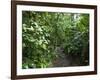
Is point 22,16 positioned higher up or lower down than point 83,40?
higher up

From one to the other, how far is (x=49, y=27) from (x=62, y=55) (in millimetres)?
357

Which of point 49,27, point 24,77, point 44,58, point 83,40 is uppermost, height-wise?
point 49,27

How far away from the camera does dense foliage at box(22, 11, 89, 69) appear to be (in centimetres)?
218

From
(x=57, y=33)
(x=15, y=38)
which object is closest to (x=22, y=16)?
(x=15, y=38)

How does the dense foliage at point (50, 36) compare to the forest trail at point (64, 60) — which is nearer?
the dense foliage at point (50, 36)

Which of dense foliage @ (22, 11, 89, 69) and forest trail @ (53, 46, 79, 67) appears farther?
forest trail @ (53, 46, 79, 67)

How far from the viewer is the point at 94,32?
2.39 m

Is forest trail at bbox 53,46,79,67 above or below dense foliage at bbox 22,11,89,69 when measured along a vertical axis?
below

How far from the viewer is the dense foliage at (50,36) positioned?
218cm

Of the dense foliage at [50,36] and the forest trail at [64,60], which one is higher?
the dense foliage at [50,36]

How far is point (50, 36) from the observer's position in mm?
2260

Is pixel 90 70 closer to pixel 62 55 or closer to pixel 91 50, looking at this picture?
pixel 91 50

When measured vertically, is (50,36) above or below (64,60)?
above

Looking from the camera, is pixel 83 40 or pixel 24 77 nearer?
pixel 24 77
